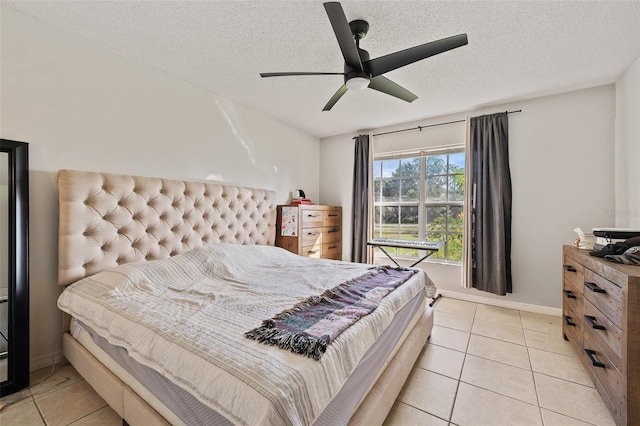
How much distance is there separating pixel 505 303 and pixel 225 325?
329 centimetres

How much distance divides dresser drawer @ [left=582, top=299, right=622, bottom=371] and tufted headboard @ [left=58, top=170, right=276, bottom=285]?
9.44 ft

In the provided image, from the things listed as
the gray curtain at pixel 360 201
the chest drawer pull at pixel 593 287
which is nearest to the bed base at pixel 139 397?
the chest drawer pull at pixel 593 287

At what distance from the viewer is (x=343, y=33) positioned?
4.59 ft

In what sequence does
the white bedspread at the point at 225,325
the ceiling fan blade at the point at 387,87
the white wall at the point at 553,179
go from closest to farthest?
1. the white bedspread at the point at 225,325
2. the ceiling fan blade at the point at 387,87
3. the white wall at the point at 553,179

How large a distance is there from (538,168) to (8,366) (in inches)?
185

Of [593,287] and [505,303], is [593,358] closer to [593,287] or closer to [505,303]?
[593,287]

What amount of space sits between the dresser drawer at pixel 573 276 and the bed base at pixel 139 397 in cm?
126

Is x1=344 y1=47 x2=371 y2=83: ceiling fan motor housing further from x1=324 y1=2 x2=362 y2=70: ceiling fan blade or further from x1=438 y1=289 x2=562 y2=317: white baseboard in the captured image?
x1=438 y1=289 x2=562 y2=317: white baseboard

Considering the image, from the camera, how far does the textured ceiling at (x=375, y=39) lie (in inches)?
64.7

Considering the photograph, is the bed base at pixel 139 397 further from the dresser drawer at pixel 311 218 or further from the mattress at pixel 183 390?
the dresser drawer at pixel 311 218

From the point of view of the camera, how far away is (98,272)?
6.11 ft

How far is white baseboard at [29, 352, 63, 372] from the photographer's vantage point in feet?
5.72

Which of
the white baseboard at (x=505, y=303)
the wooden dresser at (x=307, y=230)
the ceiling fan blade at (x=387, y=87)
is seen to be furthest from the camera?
the wooden dresser at (x=307, y=230)

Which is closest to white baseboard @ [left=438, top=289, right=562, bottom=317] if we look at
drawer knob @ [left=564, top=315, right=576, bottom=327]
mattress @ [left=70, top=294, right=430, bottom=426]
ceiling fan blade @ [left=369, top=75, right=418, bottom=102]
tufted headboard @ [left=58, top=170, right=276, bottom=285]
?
drawer knob @ [left=564, top=315, right=576, bottom=327]
